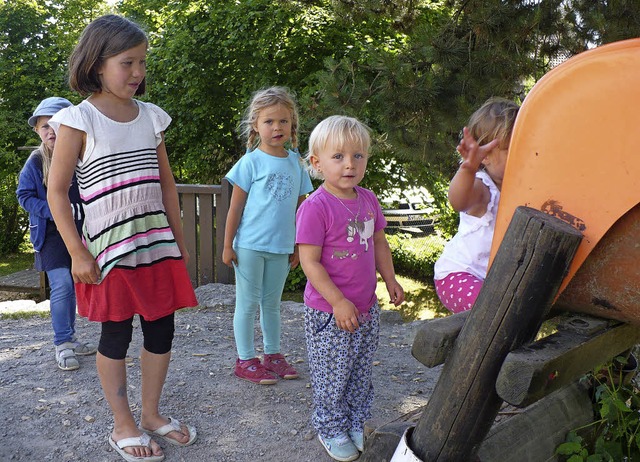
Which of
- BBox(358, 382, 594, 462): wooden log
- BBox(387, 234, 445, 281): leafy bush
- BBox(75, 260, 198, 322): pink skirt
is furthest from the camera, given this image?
BBox(387, 234, 445, 281): leafy bush

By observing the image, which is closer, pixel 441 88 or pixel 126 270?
pixel 126 270

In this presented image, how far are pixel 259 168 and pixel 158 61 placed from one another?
291 inches

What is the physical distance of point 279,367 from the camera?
396 centimetres

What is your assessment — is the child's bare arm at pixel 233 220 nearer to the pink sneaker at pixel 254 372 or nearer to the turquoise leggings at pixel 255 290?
the turquoise leggings at pixel 255 290

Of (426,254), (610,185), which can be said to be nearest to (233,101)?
(426,254)

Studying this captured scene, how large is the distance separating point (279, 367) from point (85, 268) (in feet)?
5.36

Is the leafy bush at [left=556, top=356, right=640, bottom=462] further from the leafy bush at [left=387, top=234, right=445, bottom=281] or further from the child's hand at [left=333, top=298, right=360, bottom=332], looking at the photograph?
the leafy bush at [left=387, top=234, right=445, bottom=281]

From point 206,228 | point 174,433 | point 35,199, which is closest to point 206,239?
point 206,228

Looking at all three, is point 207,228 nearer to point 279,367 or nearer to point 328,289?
point 279,367

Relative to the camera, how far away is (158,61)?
34.0 feet

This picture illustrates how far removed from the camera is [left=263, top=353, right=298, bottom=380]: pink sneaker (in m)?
3.93

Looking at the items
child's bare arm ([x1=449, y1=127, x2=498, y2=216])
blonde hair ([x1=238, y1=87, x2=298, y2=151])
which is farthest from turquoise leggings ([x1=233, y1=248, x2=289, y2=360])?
child's bare arm ([x1=449, y1=127, x2=498, y2=216])

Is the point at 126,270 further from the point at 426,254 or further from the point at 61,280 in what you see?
the point at 426,254

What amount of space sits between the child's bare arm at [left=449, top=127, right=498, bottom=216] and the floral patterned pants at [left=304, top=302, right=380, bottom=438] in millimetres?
738
